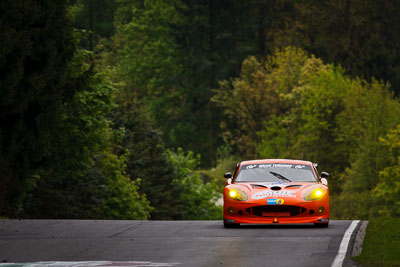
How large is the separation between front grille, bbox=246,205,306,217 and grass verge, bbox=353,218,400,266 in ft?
4.71

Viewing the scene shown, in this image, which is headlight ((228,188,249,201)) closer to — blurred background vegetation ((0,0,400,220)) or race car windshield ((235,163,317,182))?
race car windshield ((235,163,317,182))

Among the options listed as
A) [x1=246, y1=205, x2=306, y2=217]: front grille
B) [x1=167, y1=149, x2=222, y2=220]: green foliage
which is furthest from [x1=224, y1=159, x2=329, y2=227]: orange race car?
[x1=167, y1=149, x2=222, y2=220]: green foliage

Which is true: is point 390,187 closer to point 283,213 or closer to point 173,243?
point 283,213

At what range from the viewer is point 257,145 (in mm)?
77875

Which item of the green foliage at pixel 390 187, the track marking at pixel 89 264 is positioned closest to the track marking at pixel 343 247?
the track marking at pixel 89 264

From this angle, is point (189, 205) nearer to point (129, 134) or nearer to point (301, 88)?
point (129, 134)

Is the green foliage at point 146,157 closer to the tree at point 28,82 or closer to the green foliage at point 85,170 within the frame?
the green foliage at point 85,170

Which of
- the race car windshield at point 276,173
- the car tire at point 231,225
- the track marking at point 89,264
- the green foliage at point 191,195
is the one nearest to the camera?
the track marking at point 89,264

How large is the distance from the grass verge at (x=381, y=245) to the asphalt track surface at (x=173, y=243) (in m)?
0.50

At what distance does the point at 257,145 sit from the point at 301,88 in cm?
667

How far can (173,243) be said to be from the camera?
1694 centimetres

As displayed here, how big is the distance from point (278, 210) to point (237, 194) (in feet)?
2.92

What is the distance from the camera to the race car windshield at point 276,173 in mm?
20828

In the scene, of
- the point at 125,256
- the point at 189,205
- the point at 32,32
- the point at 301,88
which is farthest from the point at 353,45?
the point at 125,256
